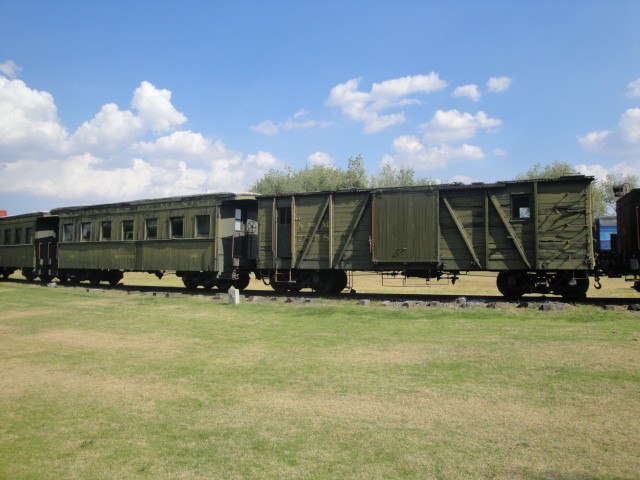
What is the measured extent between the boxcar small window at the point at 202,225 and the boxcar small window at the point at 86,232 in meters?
8.51

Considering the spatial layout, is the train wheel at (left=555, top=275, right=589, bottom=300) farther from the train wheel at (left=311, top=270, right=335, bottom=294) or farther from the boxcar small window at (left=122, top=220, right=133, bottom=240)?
the boxcar small window at (left=122, top=220, right=133, bottom=240)

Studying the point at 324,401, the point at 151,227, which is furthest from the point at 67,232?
the point at 324,401

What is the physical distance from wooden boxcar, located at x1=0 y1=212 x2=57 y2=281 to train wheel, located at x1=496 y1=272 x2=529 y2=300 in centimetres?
2495

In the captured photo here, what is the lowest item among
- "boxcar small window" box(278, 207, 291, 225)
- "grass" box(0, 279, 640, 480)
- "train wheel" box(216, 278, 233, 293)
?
"grass" box(0, 279, 640, 480)

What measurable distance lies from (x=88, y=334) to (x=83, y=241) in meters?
16.5

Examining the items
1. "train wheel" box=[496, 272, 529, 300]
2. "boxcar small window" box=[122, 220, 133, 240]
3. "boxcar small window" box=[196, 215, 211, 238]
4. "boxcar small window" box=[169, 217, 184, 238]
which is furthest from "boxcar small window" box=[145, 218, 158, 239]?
"train wheel" box=[496, 272, 529, 300]

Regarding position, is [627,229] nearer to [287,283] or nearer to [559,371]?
[559,371]

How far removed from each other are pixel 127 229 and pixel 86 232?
3758mm

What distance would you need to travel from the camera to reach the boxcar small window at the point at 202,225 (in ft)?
66.2

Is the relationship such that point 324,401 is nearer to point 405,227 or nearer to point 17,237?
point 405,227

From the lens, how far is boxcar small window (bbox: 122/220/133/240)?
23.1 metres

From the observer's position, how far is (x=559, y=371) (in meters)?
6.97

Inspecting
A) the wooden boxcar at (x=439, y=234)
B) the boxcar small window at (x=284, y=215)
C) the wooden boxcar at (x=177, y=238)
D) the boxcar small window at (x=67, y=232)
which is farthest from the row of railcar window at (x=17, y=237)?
the boxcar small window at (x=284, y=215)

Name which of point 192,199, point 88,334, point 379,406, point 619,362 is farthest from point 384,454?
point 192,199
